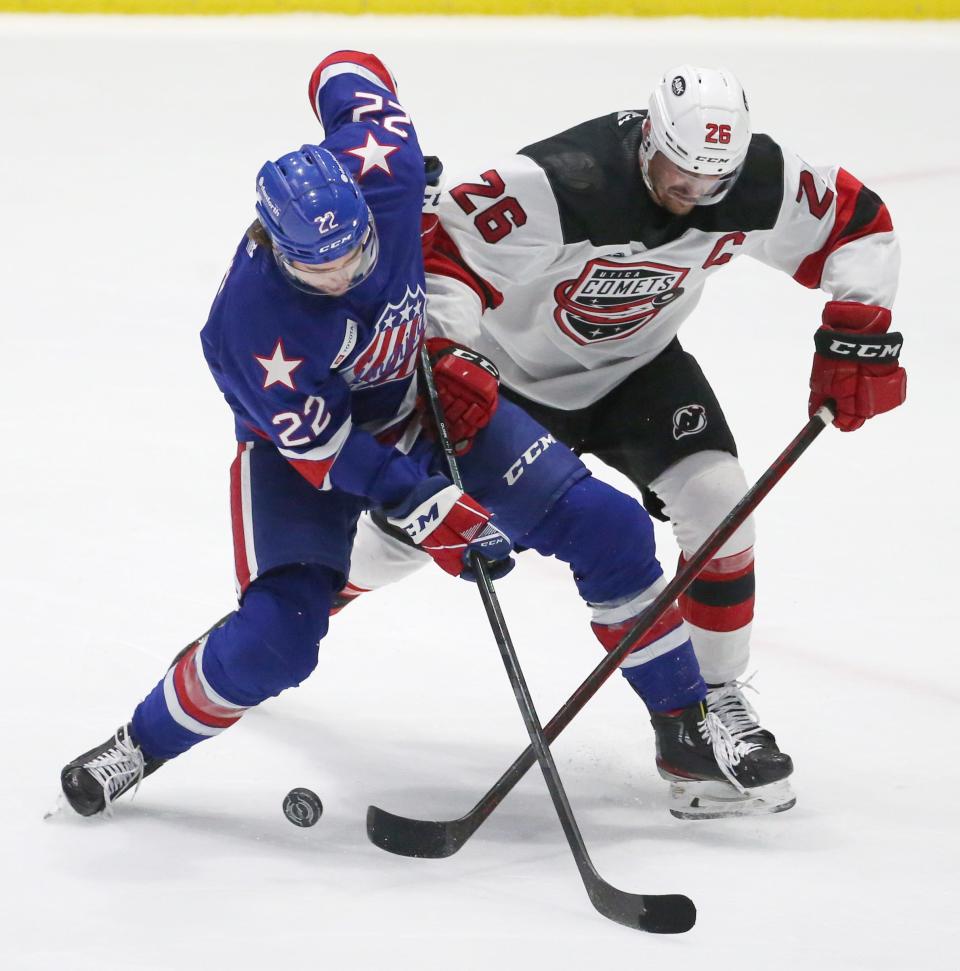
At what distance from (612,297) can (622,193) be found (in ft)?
0.65

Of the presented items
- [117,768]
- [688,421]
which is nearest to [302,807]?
[117,768]

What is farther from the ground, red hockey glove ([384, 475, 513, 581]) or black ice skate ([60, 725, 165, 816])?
red hockey glove ([384, 475, 513, 581])

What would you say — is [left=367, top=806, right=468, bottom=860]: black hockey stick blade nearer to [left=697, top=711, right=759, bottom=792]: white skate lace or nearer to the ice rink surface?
the ice rink surface

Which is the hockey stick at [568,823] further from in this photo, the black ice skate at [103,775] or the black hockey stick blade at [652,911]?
the black ice skate at [103,775]

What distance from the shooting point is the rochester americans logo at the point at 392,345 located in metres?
2.63

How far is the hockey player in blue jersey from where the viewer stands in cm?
253

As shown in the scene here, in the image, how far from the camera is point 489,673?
3.40 m

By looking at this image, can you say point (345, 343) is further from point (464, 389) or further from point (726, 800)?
point (726, 800)

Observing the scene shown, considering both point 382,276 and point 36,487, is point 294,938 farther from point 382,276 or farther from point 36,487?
point 36,487

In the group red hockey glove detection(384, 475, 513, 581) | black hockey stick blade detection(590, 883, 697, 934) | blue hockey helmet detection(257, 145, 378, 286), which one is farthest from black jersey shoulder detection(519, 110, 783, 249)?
black hockey stick blade detection(590, 883, 697, 934)

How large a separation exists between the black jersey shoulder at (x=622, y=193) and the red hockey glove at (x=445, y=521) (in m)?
0.54

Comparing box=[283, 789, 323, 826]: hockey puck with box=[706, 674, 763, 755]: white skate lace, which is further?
box=[706, 674, 763, 755]: white skate lace

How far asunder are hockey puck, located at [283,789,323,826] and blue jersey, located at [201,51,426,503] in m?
0.52

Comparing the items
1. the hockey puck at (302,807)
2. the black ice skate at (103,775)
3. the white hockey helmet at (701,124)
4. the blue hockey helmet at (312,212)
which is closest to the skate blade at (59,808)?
the black ice skate at (103,775)
